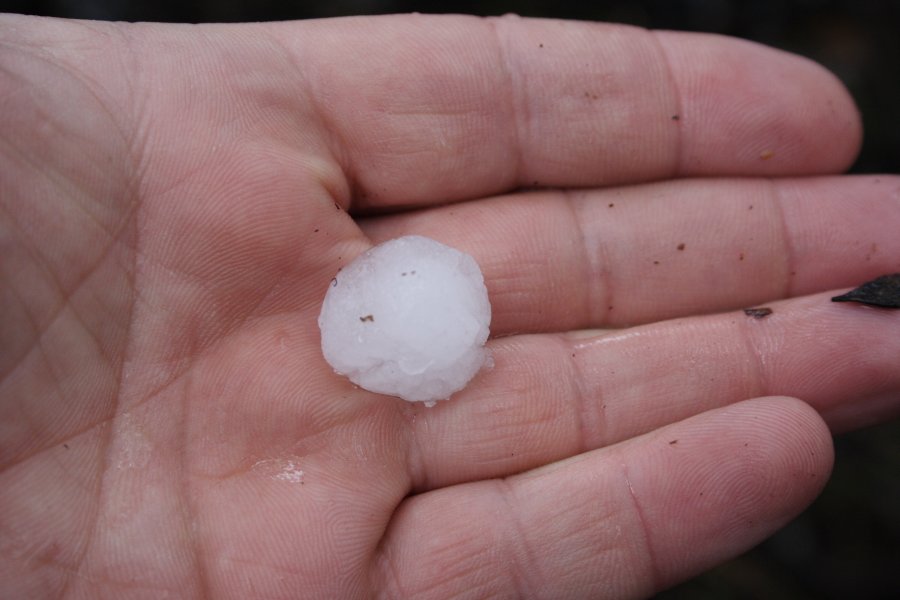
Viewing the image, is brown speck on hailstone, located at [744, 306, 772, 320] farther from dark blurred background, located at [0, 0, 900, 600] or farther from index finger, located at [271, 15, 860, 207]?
dark blurred background, located at [0, 0, 900, 600]

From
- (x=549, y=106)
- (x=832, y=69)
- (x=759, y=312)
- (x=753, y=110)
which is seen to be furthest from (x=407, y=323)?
(x=832, y=69)

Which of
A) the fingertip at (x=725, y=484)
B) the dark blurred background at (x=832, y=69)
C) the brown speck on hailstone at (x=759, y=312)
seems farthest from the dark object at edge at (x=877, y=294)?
the dark blurred background at (x=832, y=69)

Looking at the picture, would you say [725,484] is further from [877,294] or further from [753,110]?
[753,110]

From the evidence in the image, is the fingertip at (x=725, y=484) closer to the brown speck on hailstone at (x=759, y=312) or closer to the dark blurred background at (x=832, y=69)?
the brown speck on hailstone at (x=759, y=312)

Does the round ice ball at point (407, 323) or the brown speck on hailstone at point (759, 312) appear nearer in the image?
the round ice ball at point (407, 323)

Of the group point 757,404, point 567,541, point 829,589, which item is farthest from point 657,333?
point 829,589

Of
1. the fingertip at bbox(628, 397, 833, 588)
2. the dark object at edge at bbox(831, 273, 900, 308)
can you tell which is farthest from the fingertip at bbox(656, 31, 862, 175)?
the fingertip at bbox(628, 397, 833, 588)

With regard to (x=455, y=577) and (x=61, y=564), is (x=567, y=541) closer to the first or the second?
(x=455, y=577)
